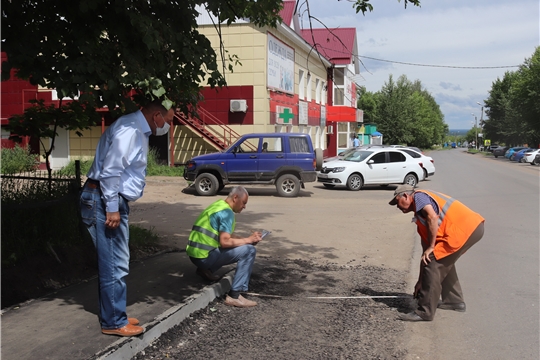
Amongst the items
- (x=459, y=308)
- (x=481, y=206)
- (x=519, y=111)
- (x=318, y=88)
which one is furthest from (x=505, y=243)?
(x=519, y=111)

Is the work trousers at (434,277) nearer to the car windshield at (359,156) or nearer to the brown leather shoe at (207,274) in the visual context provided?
the brown leather shoe at (207,274)

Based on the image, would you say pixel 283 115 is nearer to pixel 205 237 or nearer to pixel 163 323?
pixel 205 237

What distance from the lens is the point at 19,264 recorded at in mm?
6004

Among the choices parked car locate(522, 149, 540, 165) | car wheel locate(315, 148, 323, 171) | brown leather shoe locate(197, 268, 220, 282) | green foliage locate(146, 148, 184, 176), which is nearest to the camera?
brown leather shoe locate(197, 268, 220, 282)

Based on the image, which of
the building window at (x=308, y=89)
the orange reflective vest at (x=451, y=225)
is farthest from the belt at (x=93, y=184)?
the building window at (x=308, y=89)

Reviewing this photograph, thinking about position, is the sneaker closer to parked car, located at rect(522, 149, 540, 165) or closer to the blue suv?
the blue suv

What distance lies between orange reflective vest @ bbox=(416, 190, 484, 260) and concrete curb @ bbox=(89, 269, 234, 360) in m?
2.30

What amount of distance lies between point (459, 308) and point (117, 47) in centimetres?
472

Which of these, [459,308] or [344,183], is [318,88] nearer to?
[344,183]

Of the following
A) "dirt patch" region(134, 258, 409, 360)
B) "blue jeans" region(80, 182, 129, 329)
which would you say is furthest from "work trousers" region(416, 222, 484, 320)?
"blue jeans" region(80, 182, 129, 329)

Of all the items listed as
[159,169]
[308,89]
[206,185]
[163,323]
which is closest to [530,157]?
[308,89]

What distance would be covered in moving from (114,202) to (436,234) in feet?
10.4

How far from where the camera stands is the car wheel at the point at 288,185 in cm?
1766

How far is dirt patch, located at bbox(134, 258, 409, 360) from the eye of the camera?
4703mm
